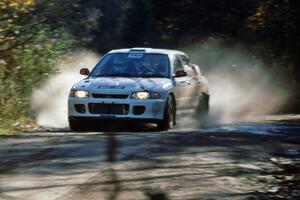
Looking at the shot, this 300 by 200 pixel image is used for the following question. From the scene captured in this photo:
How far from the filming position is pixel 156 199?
21.0ft

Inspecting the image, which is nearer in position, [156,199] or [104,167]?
[156,199]

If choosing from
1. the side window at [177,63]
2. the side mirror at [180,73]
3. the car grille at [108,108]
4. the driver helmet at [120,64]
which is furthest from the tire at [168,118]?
the driver helmet at [120,64]

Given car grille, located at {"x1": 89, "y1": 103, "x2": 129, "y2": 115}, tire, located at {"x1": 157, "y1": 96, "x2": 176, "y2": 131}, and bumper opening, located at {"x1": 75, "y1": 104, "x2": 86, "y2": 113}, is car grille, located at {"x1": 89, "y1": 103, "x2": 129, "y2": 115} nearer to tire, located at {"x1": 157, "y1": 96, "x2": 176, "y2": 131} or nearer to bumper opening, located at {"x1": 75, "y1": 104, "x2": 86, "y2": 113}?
bumper opening, located at {"x1": 75, "y1": 104, "x2": 86, "y2": 113}

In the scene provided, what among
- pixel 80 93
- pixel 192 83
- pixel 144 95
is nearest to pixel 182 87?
pixel 192 83

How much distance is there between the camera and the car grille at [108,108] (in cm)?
1204

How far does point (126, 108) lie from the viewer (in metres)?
12.0

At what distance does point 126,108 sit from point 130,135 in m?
1.60

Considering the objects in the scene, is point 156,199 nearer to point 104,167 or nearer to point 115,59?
point 104,167

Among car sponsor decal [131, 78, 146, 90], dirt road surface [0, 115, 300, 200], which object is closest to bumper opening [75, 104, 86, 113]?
car sponsor decal [131, 78, 146, 90]

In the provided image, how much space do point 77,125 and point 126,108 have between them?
1062mm

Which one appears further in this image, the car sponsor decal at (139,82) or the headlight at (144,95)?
the car sponsor decal at (139,82)

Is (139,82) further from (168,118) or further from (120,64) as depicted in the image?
(120,64)

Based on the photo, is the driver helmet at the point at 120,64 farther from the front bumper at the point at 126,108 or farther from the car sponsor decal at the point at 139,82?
the front bumper at the point at 126,108

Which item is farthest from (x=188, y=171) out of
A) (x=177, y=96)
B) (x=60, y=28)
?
(x=60, y=28)
